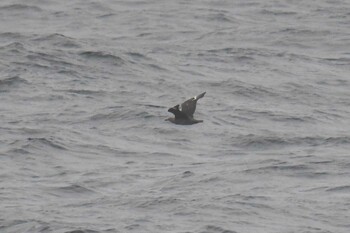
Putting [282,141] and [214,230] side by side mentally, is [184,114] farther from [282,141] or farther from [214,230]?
[214,230]

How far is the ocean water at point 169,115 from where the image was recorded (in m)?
19.9

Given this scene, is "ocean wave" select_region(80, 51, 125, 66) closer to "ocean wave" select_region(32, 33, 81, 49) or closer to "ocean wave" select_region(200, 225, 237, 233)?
"ocean wave" select_region(32, 33, 81, 49)

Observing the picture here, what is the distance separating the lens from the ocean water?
19.9 metres

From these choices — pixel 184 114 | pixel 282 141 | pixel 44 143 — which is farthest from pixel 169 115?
pixel 44 143

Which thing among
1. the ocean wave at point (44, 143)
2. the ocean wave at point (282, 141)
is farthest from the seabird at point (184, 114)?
the ocean wave at point (44, 143)

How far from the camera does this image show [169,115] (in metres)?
26.1

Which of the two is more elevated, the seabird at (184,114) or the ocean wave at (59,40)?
the seabird at (184,114)

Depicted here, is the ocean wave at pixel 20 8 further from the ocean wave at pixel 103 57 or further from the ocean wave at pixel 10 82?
the ocean wave at pixel 10 82

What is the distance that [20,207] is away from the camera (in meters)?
19.8

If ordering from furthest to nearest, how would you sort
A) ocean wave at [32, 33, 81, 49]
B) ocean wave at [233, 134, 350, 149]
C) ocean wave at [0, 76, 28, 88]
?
1. ocean wave at [32, 33, 81, 49]
2. ocean wave at [0, 76, 28, 88]
3. ocean wave at [233, 134, 350, 149]

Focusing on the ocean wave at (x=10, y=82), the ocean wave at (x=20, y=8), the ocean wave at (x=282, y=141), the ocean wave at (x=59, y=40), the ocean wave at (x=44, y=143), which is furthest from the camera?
the ocean wave at (x=20, y=8)

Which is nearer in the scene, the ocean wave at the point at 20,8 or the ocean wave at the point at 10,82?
the ocean wave at the point at 10,82

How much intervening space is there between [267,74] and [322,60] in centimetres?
218

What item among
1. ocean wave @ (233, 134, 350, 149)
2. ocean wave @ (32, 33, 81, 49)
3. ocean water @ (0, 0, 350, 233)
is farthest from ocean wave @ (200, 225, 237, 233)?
ocean wave @ (32, 33, 81, 49)
